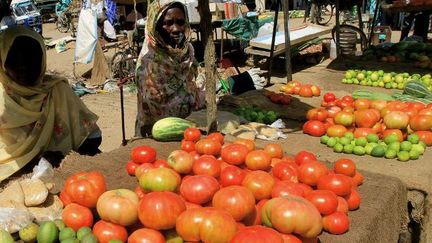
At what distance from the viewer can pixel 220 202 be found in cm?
180

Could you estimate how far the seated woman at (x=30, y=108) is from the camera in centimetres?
320

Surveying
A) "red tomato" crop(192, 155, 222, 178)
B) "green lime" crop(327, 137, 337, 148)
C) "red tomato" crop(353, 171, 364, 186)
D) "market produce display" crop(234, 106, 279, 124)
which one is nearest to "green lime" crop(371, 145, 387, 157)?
"green lime" crop(327, 137, 337, 148)

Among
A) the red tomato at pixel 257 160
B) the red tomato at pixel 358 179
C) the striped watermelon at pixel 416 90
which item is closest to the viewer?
the red tomato at pixel 257 160

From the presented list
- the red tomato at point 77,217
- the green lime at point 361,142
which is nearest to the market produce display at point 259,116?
the green lime at point 361,142

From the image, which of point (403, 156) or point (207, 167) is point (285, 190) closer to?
point (207, 167)

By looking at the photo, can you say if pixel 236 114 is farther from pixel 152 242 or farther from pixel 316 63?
pixel 316 63

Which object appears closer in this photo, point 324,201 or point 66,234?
point 66,234

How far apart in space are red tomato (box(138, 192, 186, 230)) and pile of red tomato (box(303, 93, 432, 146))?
97.3 inches

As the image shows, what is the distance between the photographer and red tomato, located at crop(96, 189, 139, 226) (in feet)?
5.77

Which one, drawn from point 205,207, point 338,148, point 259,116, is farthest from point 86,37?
point 205,207

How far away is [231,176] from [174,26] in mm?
2313

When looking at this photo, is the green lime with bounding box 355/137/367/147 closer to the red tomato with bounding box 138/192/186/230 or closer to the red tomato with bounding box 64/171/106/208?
the red tomato with bounding box 138/192/186/230

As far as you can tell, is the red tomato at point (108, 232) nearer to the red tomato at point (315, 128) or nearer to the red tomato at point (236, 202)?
the red tomato at point (236, 202)

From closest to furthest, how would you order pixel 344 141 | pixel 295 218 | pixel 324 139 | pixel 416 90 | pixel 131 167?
1. pixel 295 218
2. pixel 131 167
3. pixel 344 141
4. pixel 324 139
5. pixel 416 90
